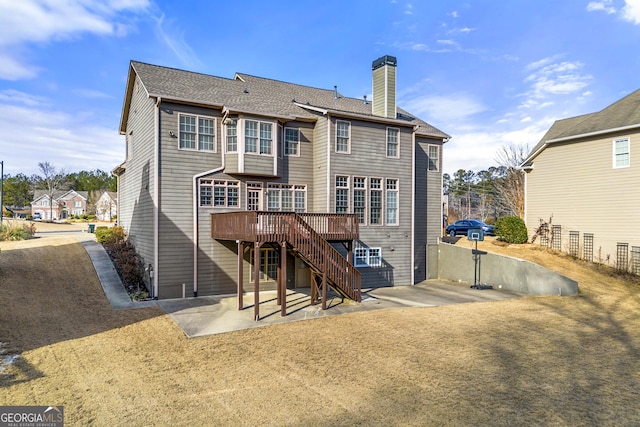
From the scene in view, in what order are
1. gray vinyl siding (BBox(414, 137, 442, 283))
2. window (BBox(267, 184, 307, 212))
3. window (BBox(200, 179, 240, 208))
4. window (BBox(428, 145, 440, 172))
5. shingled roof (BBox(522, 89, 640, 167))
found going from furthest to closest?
window (BBox(428, 145, 440, 172)) < gray vinyl siding (BBox(414, 137, 442, 283)) < shingled roof (BBox(522, 89, 640, 167)) < window (BBox(267, 184, 307, 212)) < window (BBox(200, 179, 240, 208))

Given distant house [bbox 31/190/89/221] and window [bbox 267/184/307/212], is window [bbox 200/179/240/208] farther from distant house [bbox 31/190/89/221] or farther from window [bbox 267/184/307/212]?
distant house [bbox 31/190/89/221]

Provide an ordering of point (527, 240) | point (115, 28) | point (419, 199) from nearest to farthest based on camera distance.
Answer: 1. point (115, 28)
2. point (419, 199)
3. point (527, 240)

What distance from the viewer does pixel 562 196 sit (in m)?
21.1

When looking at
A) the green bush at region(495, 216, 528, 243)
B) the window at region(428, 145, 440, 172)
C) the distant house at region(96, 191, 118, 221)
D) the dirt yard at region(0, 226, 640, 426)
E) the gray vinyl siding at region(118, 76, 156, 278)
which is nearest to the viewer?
the dirt yard at region(0, 226, 640, 426)

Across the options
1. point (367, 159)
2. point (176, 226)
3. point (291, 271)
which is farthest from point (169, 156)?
point (367, 159)

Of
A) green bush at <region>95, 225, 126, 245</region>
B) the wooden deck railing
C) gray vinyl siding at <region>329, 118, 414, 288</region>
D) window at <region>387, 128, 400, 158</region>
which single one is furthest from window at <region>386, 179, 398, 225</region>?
green bush at <region>95, 225, 126, 245</region>

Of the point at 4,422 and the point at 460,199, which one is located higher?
the point at 460,199

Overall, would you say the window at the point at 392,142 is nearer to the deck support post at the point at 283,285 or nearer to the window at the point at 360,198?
the window at the point at 360,198

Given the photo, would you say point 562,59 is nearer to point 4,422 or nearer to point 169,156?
point 169,156

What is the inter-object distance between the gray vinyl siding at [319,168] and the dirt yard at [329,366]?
20.2 feet

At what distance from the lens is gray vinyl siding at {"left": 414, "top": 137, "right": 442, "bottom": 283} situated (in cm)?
2038

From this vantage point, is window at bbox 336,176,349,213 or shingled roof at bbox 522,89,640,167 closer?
window at bbox 336,176,349,213

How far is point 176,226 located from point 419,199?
498 inches

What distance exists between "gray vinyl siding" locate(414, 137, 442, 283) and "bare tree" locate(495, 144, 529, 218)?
17467 millimetres
